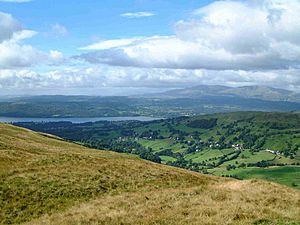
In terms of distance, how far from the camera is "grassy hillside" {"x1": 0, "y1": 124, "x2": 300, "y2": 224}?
81.3 ft

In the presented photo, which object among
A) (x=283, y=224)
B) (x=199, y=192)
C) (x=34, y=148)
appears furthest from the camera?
(x=34, y=148)

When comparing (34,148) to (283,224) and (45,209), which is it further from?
(283,224)

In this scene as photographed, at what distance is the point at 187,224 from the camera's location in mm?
22672

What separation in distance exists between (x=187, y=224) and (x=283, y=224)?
5.63m

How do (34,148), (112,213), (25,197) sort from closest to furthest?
(112,213) → (25,197) → (34,148)

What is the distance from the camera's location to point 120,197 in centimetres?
3281

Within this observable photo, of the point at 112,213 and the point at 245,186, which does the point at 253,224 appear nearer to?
the point at 112,213

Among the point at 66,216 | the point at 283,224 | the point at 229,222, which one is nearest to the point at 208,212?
the point at 229,222

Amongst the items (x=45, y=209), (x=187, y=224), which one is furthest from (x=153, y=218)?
(x=45, y=209)

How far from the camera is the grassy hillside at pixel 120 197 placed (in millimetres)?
24781

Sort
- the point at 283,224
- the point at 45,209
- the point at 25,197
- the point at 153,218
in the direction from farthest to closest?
the point at 25,197, the point at 45,209, the point at 153,218, the point at 283,224

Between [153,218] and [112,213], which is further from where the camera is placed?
[112,213]

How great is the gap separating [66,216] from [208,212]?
1008cm

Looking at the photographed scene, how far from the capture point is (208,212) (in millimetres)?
25344
